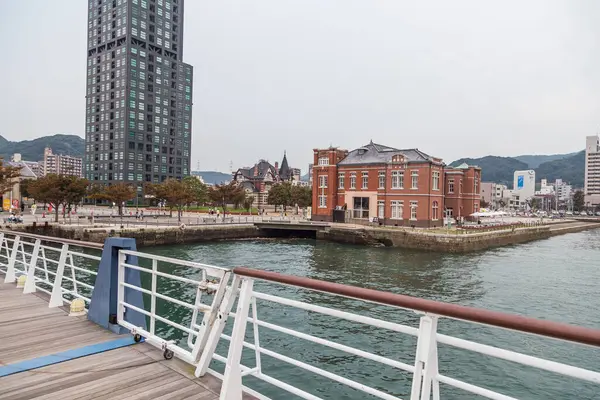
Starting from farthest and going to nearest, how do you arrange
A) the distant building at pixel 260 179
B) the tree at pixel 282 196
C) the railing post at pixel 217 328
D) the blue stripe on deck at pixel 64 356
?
the distant building at pixel 260 179 < the tree at pixel 282 196 < the blue stripe on deck at pixel 64 356 < the railing post at pixel 217 328

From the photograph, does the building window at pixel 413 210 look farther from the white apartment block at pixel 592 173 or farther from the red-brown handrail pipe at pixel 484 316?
the white apartment block at pixel 592 173

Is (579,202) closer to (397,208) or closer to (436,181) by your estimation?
(436,181)

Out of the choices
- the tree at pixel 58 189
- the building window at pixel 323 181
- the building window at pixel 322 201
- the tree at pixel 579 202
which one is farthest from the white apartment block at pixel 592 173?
the tree at pixel 58 189

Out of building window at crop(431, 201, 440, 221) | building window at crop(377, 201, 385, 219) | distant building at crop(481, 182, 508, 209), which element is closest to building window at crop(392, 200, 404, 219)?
building window at crop(377, 201, 385, 219)

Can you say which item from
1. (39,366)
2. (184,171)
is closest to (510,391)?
(39,366)

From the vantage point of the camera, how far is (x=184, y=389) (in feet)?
12.7

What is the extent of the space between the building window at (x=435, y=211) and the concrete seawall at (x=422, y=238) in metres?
6.84

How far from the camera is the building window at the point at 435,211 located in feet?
156

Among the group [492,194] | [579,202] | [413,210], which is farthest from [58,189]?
[492,194]

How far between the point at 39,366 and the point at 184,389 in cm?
189

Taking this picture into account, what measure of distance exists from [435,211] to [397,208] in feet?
14.8

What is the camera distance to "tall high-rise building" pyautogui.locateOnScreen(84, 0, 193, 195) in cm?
9369

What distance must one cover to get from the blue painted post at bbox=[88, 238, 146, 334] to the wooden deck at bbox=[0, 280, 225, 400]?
0.23 m

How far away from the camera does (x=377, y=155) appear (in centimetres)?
5244
